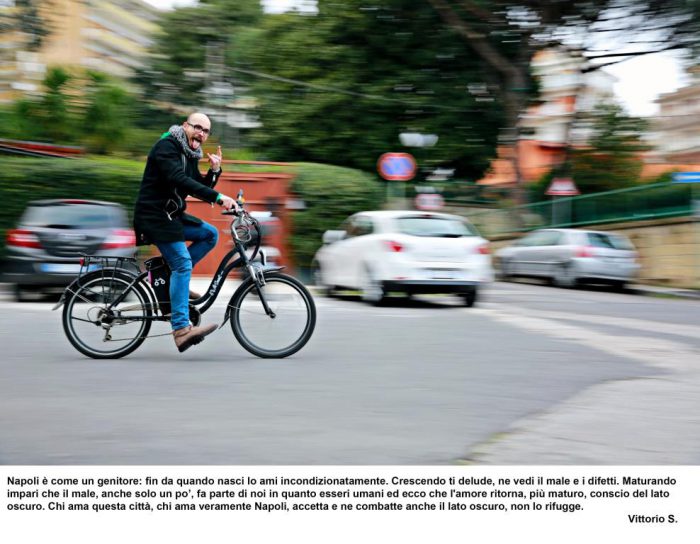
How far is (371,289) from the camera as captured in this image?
1478cm

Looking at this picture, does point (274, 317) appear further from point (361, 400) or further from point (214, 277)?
point (361, 400)

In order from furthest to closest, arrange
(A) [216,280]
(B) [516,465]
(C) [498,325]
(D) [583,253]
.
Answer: (D) [583,253] < (C) [498,325] < (A) [216,280] < (B) [516,465]

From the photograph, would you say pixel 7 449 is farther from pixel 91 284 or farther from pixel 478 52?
pixel 478 52

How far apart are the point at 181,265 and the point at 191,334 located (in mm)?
522

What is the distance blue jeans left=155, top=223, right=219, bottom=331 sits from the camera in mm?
7492

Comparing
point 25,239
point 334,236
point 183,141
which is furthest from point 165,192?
point 334,236

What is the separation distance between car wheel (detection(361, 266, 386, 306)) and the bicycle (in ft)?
22.2

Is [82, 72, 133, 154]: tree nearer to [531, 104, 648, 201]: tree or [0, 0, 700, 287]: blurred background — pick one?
[0, 0, 700, 287]: blurred background

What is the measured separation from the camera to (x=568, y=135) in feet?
115

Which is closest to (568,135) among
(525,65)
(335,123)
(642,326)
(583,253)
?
(525,65)

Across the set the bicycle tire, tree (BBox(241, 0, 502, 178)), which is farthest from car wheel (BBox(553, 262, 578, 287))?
the bicycle tire

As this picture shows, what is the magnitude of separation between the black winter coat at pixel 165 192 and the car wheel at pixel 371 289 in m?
7.25

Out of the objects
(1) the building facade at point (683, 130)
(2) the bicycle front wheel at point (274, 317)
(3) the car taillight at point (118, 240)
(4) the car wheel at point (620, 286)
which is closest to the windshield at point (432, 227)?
(3) the car taillight at point (118, 240)

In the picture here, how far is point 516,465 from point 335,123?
31.6m
